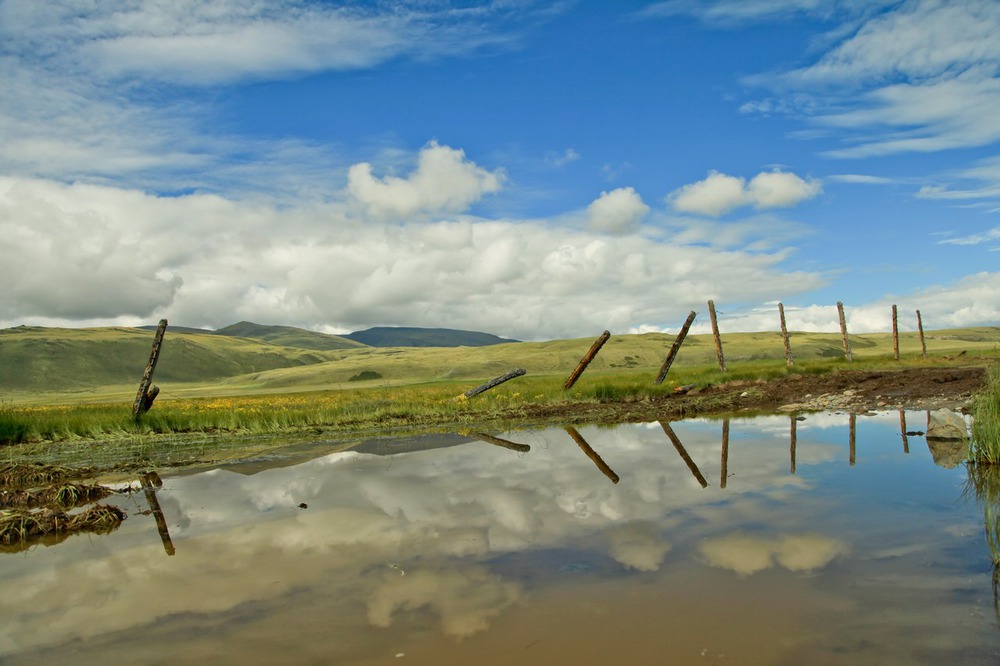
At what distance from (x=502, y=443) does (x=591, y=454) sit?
9.08 ft

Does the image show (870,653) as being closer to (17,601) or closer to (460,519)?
(460,519)

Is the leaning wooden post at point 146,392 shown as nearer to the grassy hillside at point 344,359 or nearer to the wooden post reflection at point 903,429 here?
the grassy hillside at point 344,359

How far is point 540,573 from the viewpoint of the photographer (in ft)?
17.6

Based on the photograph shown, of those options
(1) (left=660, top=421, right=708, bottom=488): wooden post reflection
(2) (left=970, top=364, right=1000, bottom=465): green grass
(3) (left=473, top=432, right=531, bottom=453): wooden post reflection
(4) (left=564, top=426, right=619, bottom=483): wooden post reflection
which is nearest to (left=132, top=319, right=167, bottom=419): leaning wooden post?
(3) (left=473, top=432, right=531, bottom=453): wooden post reflection

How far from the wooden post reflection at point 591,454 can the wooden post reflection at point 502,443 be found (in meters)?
1.10

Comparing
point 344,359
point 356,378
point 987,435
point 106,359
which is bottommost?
point 987,435

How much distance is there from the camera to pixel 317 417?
1878 cm

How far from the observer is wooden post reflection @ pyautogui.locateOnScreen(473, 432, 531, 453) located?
12844 millimetres

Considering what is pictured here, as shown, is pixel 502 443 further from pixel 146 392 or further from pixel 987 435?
pixel 146 392

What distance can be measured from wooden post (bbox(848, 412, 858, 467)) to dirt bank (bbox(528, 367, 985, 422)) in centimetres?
199

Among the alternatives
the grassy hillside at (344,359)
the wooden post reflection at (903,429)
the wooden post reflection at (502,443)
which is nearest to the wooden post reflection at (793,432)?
the wooden post reflection at (903,429)

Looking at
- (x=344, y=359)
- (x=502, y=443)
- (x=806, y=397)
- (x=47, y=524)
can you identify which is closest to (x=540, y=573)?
(x=47, y=524)

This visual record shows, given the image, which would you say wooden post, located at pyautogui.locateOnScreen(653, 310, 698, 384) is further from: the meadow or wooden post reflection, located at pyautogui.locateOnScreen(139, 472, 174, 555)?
wooden post reflection, located at pyautogui.locateOnScreen(139, 472, 174, 555)

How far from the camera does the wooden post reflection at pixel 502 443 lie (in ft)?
42.1
